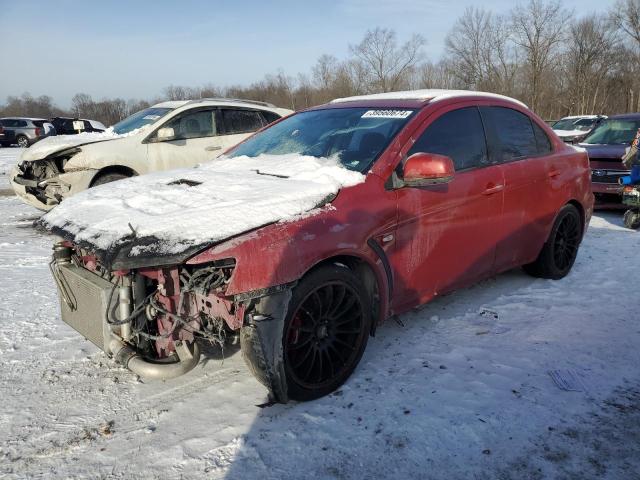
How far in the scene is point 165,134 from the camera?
7617 mm

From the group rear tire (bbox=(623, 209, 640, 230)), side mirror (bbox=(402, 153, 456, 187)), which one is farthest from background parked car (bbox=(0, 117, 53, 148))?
side mirror (bbox=(402, 153, 456, 187))

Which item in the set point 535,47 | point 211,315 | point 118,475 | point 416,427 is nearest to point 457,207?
point 416,427

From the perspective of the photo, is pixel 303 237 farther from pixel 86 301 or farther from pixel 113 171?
pixel 113 171

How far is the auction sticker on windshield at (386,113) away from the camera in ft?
11.9

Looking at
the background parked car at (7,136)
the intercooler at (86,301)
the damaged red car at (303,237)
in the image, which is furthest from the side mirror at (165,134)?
the background parked car at (7,136)

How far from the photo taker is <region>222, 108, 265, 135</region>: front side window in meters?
8.38

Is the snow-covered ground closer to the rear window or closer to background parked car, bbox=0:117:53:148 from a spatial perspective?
the rear window

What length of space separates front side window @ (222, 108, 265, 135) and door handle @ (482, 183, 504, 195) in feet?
17.5

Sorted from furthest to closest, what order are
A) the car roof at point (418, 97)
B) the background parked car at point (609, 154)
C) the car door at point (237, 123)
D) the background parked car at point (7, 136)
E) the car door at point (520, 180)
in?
the background parked car at point (7, 136), the background parked car at point (609, 154), the car door at point (237, 123), the car door at point (520, 180), the car roof at point (418, 97)

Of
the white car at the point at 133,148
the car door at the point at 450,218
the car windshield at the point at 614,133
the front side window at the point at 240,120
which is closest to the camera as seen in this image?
the car door at the point at 450,218

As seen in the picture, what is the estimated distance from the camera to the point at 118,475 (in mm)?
2398

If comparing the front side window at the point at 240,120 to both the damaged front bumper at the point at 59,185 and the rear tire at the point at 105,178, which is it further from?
the damaged front bumper at the point at 59,185

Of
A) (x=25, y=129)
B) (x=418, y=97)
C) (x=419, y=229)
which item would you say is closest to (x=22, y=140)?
(x=25, y=129)

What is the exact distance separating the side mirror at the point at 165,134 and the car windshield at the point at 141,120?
1.21 feet
